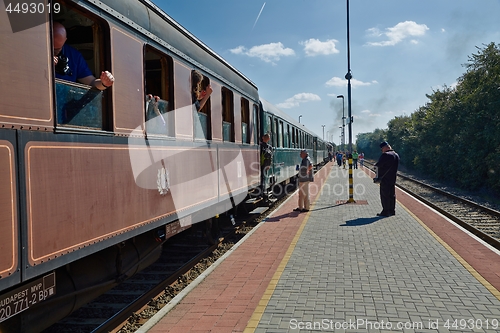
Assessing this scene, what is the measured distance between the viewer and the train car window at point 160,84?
5.22 metres

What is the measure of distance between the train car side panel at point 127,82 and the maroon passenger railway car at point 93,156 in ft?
0.04

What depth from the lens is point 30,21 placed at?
10.3ft

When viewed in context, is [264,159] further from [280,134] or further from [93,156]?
[93,156]

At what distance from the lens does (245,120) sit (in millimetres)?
9773

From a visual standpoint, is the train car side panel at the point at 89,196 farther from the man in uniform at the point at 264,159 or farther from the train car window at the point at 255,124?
the man in uniform at the point at 264,159

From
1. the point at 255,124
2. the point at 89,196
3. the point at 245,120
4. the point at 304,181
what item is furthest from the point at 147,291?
the point at 304,181

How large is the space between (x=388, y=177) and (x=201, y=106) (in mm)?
6466

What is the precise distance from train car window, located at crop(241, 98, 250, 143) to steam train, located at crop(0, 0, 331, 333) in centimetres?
235

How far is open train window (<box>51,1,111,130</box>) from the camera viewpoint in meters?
3.61

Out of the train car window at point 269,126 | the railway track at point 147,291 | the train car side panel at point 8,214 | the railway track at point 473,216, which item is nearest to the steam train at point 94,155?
the train car side panel at point 8,214

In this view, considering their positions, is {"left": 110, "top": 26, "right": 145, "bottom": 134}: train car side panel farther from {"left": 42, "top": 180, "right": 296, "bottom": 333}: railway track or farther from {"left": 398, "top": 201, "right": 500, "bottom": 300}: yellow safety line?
{"left": 398, "top": 201, "right": 500, "bottom": 300}: yellow safety line

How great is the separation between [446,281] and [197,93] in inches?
168

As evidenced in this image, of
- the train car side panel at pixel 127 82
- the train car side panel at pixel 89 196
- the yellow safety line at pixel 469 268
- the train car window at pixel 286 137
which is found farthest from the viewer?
the train car window at pixel 286 137

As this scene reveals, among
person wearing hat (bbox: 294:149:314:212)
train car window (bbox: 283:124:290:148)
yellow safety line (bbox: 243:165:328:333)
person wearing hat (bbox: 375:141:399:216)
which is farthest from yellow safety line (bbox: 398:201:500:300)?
train car window (bbox: 283:124:290:148)
